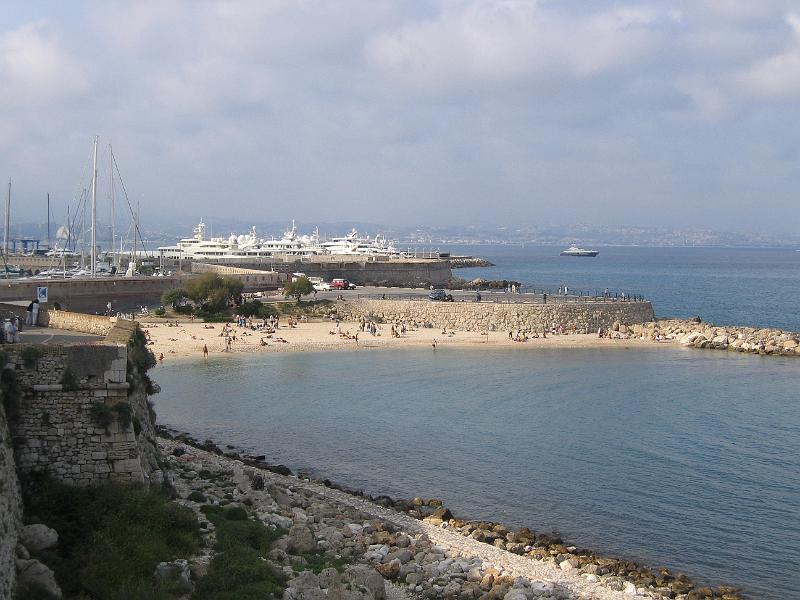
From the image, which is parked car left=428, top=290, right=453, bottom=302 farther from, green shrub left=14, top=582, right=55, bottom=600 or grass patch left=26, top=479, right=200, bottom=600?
green shrub left=14, top=582, right=55, bottom=600

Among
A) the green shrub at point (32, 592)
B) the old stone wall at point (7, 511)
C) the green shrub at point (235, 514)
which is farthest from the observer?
the green shrub at point (235, 514)

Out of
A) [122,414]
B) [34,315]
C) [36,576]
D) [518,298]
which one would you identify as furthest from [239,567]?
[518,298]

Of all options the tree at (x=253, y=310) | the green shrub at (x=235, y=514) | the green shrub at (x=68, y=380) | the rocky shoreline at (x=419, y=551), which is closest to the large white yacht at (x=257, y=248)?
the tree at (x=253, y=310)

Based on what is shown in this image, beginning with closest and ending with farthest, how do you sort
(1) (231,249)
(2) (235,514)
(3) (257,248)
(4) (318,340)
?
(2) (235,514) → (4) (318,340) → (1) (231,249) → (3) (257,248)

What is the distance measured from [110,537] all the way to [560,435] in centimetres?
1796

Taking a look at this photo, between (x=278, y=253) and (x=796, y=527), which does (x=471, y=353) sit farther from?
(x=278, y=253)

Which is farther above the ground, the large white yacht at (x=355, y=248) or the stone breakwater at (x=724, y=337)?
the large white yacht at (x=355, y=248)

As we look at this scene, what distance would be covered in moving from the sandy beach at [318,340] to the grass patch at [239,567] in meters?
27.7

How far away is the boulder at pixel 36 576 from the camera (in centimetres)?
927

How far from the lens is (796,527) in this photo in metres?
18.4

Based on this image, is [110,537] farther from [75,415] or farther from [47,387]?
[47,387]

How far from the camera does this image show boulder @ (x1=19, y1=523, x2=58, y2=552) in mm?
9992

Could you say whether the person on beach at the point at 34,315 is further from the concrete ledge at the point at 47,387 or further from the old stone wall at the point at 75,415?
the concrete ledge at the point at 47,387

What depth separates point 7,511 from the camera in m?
9.73
